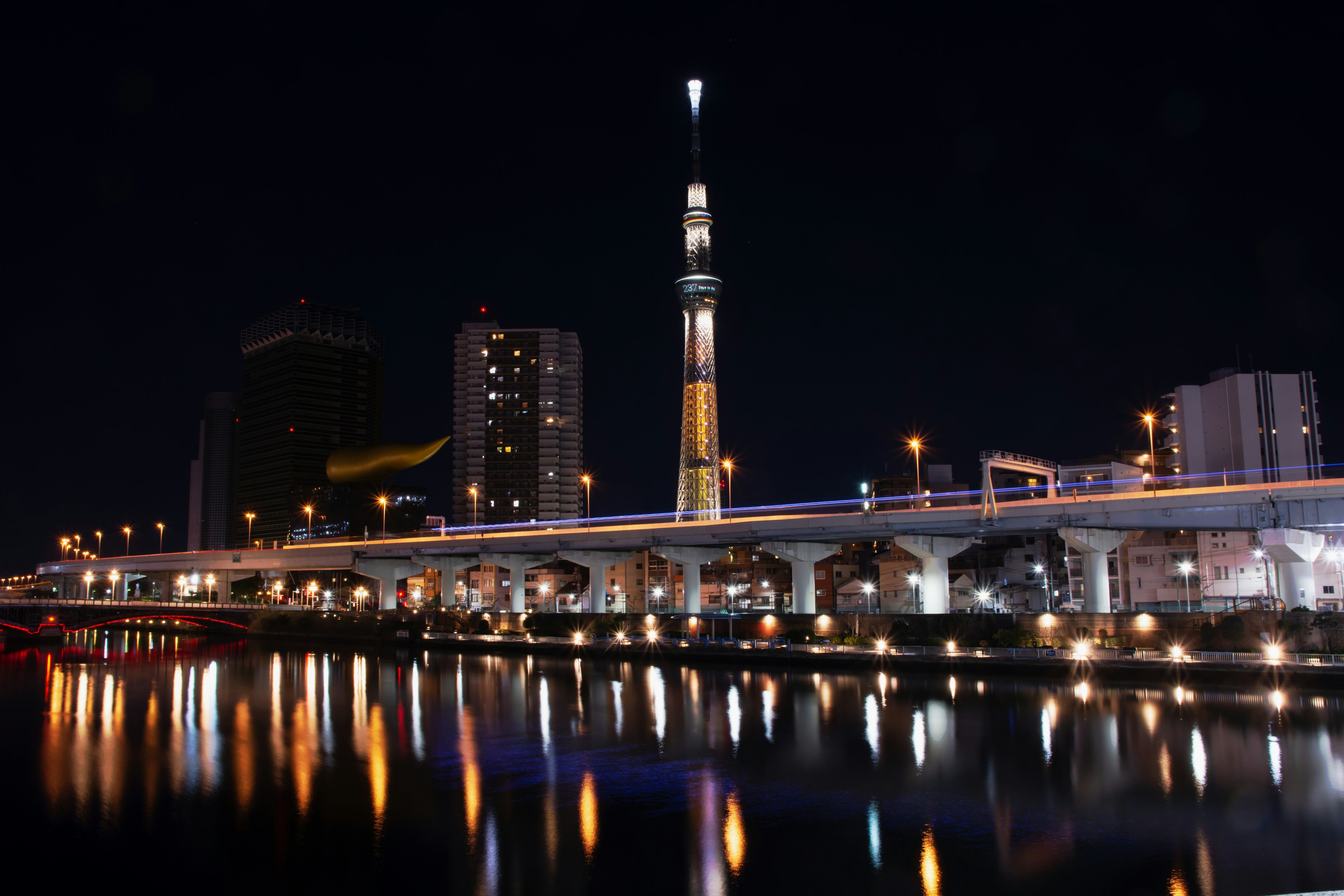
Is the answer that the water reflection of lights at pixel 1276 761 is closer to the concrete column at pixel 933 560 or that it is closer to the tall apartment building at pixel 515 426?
the concrete column at pixel 933 560

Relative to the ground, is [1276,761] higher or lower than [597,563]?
lower

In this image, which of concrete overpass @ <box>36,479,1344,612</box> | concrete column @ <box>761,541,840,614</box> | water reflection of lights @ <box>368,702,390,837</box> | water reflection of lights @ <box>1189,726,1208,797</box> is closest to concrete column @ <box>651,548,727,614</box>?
concrete overpass @ <box>36,479,1344,612</box>

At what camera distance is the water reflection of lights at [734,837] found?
17688 mm

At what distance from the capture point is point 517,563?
2958 inches

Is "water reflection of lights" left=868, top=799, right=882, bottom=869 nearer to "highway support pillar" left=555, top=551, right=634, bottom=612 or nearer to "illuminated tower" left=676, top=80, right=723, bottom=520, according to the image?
"highway support pillar" left=555, top=551, right=634, bottom=612

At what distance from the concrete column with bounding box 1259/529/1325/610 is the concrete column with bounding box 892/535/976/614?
15306 mm

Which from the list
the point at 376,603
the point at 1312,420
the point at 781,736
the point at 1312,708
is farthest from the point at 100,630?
the point at 1312,420

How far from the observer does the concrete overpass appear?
42969 millimetres

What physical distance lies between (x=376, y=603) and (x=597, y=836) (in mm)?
109951

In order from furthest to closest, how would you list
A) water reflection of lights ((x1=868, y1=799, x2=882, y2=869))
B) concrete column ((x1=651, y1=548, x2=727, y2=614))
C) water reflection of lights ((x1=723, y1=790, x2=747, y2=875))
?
concrete column ((x1=651, y1=548, x2=727, y2=614)), water reflection of lights ((x1=723, y1=790, x2=747, y2=875)), water reflection of lights ((x1=868, y1=799, x2=882, y2=869))

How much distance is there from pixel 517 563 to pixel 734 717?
43.3 meters

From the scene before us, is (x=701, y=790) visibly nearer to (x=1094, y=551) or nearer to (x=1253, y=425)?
(x=1094, y=551)

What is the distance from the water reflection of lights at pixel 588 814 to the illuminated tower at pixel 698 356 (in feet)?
253

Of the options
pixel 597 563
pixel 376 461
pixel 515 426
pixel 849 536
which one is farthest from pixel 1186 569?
pixel 515 426
